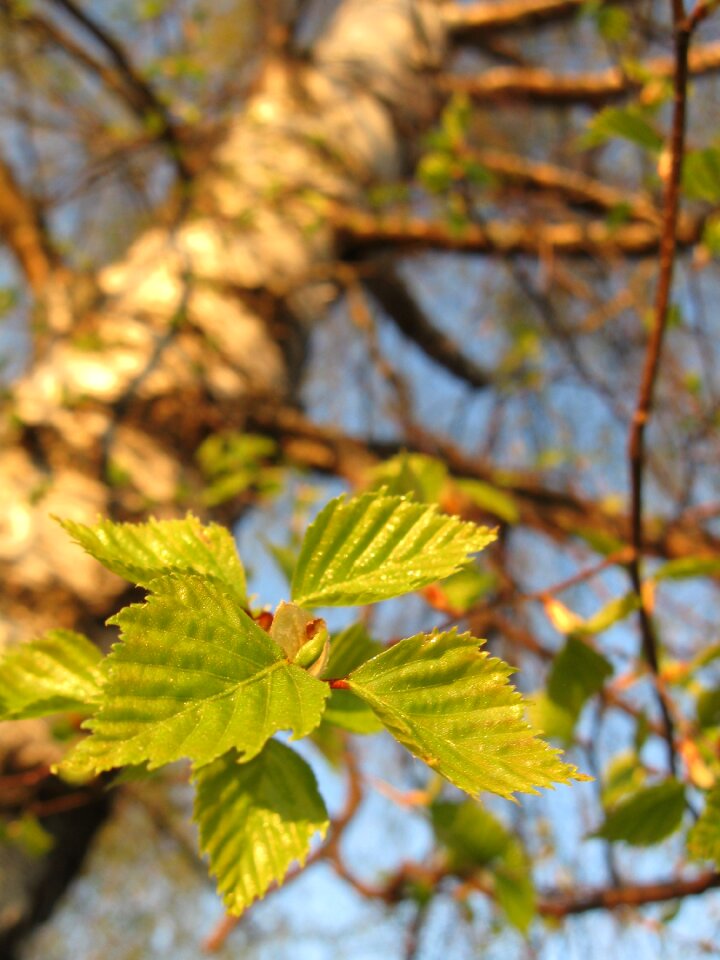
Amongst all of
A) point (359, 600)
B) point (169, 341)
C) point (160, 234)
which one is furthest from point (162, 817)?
point (359, 600)

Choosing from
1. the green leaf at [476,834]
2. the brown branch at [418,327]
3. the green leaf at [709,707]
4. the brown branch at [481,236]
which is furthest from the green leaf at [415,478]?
the brown branch at [418,327]

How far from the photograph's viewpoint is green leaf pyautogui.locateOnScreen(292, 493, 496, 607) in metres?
0.25

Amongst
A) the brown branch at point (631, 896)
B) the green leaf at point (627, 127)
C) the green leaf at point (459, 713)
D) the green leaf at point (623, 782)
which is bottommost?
the brown branch at point (631, 896)

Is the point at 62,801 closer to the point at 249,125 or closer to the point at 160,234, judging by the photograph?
the point at 160,234

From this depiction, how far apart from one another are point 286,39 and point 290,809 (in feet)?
6.90

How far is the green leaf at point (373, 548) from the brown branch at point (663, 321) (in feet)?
0.72

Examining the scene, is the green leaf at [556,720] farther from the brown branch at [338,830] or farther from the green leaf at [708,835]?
the brown branch at [338,830]

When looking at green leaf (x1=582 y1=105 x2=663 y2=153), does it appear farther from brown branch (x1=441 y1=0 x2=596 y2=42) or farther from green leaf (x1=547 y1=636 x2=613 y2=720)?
brown branch (x1=441 y1=0 x2=596 y2=42)

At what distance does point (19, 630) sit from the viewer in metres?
0.83

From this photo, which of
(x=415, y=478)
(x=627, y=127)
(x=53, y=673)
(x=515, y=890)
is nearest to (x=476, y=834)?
(x=515, y=890)

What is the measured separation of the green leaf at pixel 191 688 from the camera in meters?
0.18

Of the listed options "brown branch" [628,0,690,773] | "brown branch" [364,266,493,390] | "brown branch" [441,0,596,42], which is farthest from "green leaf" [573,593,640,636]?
"brown branch" [441,0,596,42]

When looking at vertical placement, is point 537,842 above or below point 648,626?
below

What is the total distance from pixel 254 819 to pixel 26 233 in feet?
5.14
